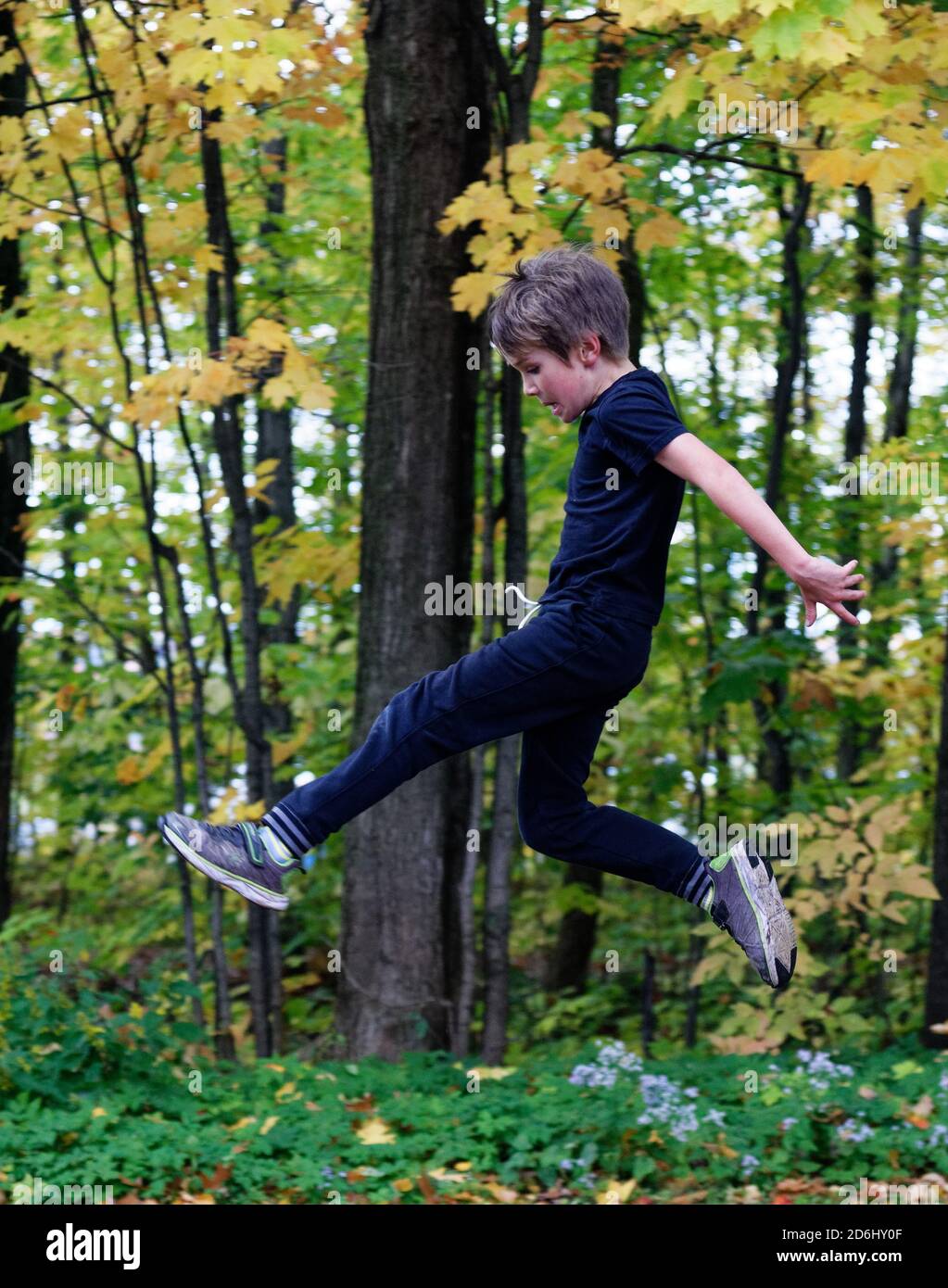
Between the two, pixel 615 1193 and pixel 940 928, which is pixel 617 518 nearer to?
pixel 615 1193

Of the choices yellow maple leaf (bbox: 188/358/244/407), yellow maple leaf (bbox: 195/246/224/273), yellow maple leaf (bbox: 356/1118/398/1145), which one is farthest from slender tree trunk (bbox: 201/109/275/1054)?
yellow maple leaf (bbox: 356/1118/398/1145)

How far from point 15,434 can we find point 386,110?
3614 millimetres

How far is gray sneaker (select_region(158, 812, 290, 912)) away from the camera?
3010 millimetres

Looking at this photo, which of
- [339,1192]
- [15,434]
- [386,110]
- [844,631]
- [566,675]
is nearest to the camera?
[566,675]

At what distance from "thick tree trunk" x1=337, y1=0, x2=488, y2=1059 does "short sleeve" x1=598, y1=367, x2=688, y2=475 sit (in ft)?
10.3

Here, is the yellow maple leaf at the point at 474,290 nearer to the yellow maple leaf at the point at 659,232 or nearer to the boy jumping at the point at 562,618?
the yellow maple leaf at the point at 659,232

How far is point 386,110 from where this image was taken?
5.95 m

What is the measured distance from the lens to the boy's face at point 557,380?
3035 millimetres

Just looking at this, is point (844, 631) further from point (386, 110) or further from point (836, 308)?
point (386, 110)

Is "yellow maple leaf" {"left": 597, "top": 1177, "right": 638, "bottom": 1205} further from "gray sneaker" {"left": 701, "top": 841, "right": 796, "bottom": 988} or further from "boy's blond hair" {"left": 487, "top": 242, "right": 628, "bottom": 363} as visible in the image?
"boy's blond hair" {"left": 487, "top": 242, "right": 628, "bottom": 363}

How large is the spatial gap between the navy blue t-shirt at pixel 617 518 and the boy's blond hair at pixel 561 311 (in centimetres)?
13

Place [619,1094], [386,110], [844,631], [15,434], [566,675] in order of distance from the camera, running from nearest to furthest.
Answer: [566,675] < [619,1094] < [386,110] < [844,631] < [15,434]

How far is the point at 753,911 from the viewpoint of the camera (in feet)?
10.6

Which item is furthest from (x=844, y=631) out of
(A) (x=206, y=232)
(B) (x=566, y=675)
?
(B) (x=566, y=675)
